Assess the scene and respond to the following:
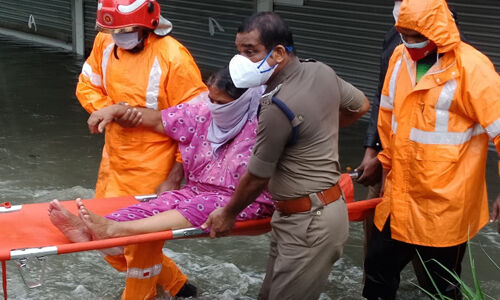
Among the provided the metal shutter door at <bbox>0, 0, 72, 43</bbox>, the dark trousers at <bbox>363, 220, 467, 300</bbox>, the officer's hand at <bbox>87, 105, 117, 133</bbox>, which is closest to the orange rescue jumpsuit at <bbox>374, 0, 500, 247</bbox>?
the dark trousers at <bbox>363, 220, 467, 300</bbox>

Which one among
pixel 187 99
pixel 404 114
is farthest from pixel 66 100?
pixel 404 114

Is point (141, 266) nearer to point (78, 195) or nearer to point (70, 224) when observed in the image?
point (70, 224)

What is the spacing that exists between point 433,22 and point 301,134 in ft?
2.65

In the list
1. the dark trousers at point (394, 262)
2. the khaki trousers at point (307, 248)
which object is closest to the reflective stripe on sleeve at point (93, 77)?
the khaki trousers at point (307, 248)

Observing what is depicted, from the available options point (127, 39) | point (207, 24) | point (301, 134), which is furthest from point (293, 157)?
point (207, 24)

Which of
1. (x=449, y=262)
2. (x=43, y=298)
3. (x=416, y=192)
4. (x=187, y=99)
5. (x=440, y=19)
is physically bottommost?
(x=43, y=298)

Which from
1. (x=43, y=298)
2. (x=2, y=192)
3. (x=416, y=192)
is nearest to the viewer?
(x=416, y=192)

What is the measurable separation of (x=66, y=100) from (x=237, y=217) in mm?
5754

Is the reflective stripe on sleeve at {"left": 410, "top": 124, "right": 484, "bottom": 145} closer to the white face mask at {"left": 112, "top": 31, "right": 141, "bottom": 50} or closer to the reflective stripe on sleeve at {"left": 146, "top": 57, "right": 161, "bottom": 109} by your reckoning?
the reflective stripe on sleeve at {"left": 146, "top": 57, "right": 161, "bottom": 109}

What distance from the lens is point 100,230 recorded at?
348 cm

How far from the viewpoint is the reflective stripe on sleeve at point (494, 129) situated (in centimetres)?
327

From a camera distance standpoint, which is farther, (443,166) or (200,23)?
(200,23)

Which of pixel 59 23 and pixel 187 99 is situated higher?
pixel 187 99

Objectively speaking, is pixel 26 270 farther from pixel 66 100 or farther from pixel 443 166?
pixel 66 100
